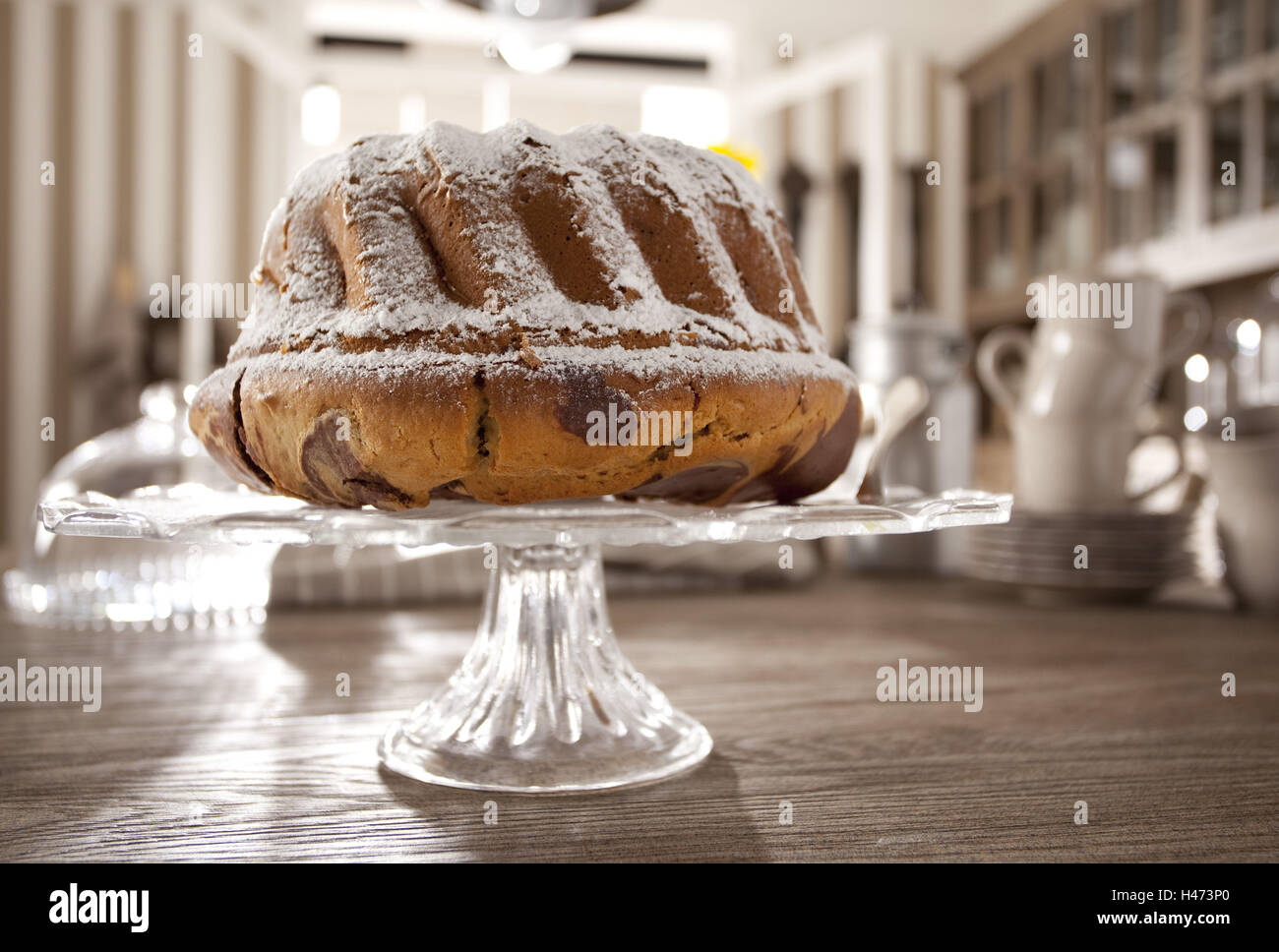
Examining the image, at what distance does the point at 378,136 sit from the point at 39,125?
4145mm

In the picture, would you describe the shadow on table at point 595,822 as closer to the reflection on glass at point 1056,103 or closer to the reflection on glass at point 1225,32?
the reflection on glass at point 1225,32

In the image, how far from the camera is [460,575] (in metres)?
1.26

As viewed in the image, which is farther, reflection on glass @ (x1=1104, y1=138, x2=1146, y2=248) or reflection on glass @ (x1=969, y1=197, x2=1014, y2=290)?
reflection on glass @ (x1=969, y1=197, x2=1014, y2=290)

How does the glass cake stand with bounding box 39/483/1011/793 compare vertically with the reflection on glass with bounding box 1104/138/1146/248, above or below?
below

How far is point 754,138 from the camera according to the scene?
493 centimetres

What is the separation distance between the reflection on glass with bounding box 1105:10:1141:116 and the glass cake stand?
3319 mm

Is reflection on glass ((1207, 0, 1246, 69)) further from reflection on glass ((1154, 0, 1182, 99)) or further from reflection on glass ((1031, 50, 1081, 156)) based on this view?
reflection on glass ((1031, 50, 1081, 156))

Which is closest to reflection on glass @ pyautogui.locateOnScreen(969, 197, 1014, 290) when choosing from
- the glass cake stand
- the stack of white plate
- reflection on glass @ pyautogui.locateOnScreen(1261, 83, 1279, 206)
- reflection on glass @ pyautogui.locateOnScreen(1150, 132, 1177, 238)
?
reflection on glass @ pyautogui.locateOnScreen(1150, 132, 1177, 238)

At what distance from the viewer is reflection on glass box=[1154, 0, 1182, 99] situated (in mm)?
3152

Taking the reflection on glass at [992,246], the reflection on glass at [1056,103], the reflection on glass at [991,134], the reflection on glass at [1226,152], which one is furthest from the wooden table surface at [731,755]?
the reflection on glass at [991,134]

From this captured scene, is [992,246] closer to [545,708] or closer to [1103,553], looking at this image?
[1103,553]
